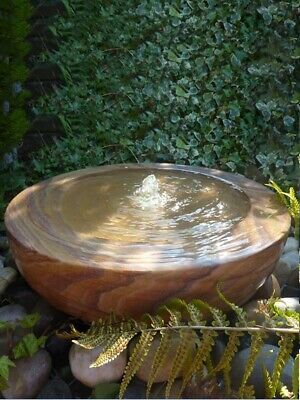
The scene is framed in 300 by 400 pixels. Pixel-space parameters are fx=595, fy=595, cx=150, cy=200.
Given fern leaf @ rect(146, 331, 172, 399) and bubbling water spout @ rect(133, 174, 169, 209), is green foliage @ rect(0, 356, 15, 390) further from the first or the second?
bubbling water spout @ rect(133, 174, 169, 209)

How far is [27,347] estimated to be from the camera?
210cm

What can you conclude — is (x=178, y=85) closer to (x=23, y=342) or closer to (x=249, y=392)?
(x=23, y=342)

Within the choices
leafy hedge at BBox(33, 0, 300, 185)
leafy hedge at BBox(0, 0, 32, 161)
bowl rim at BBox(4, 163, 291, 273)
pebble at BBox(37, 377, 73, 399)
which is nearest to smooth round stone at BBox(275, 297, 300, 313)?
bowl rim at BBox(4, 163, 291, 273)

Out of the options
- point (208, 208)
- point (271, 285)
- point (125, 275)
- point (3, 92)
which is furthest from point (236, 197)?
point (3, 92)

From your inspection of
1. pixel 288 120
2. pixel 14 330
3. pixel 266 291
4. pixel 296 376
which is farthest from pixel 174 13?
pixel 296 376

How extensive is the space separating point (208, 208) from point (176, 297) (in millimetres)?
636

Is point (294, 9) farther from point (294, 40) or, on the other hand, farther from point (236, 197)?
point (236, 197)

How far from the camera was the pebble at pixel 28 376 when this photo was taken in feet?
6.76

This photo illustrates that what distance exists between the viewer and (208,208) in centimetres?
238

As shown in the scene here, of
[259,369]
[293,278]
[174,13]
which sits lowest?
[293,278]

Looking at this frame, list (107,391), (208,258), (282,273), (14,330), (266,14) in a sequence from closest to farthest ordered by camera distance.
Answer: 1. (208,258)
2. (107,391)
3. (14,330)
4. (282,273)
5. (266,14)

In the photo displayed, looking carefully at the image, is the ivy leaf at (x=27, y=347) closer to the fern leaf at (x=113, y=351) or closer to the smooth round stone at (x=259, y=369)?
the fern leaf at (x=113, y=351)

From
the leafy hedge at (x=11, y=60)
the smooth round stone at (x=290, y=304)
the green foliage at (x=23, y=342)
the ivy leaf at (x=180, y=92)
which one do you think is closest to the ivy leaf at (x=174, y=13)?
the ivy leaf at (x=180, y=92)

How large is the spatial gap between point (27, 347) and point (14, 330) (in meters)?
0.13
